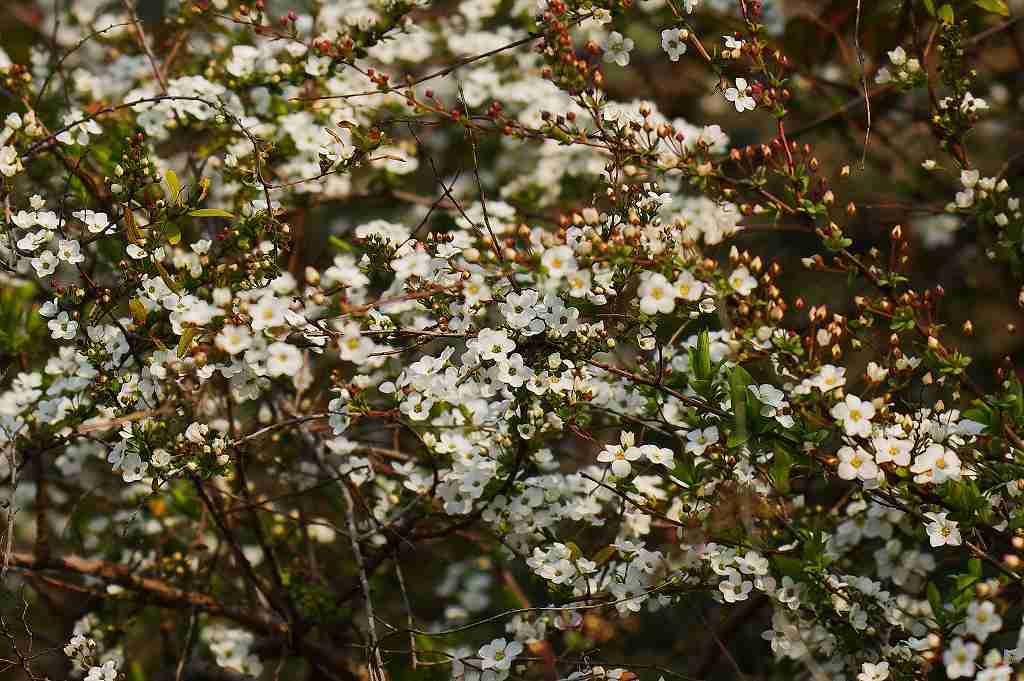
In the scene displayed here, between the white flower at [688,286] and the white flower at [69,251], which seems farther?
the white flower at [69,251]

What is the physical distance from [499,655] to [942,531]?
988 millimetres

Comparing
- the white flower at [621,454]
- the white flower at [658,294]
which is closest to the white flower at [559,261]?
the white flower at [658,294]

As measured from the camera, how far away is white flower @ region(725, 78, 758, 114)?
237cm

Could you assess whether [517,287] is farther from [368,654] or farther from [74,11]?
[74,11]

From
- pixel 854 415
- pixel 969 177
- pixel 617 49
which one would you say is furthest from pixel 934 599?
pixel 617 49

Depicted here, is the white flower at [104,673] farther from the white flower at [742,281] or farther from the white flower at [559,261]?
the white flower at [742,281]

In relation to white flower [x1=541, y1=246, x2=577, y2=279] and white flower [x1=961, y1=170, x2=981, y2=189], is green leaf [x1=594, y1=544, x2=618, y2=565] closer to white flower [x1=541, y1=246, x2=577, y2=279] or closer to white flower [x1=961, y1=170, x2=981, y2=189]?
white flower [x1=541, y1=246, x2=577, y2=279]

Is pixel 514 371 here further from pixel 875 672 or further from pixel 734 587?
pixel 875 672

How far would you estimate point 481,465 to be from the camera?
2.53m

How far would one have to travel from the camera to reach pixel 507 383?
2182 millimetres

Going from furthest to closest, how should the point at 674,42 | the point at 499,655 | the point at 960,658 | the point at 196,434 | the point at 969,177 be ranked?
the point at 969,177 < the point at 674,42 < the point at 499,655 < the point at 196,434 < the point at 960,658

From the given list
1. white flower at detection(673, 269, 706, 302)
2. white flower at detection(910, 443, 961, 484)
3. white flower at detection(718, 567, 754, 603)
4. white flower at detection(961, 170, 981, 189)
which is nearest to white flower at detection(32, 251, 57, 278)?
white flower at detection(673, 269, 706, 302)

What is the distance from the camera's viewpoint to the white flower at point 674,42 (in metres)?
2.41

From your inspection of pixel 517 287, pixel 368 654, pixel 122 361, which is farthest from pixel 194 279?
pixel 368 654
